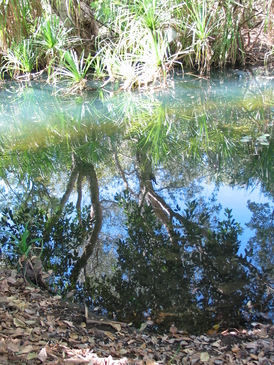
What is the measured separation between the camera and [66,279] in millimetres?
2348

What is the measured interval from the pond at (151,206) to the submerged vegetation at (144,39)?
1582mm

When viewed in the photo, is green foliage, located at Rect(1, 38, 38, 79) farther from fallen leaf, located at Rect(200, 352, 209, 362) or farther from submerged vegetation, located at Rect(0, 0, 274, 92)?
fallen leaf, located at Rect(200, 352, 209, 362)

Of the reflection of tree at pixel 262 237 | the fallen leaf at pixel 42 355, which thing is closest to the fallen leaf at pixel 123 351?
the fallen leaf at pixel 42 355

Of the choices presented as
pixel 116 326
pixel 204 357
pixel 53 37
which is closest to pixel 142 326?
pixel 116 326

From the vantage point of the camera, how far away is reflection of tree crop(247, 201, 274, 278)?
7.77ft

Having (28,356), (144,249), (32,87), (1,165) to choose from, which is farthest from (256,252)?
(32,87)

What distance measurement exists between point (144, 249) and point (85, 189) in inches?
41.6

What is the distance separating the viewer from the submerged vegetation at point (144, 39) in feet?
22.5

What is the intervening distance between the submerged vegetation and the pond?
1582mm

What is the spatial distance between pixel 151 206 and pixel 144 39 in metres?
4.77

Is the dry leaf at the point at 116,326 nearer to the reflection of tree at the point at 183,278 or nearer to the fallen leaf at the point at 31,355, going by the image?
the reflection of tree at the point at 183,278

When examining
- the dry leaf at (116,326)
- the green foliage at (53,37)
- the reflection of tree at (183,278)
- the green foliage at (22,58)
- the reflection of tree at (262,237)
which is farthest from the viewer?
the green foliage at (22,58)

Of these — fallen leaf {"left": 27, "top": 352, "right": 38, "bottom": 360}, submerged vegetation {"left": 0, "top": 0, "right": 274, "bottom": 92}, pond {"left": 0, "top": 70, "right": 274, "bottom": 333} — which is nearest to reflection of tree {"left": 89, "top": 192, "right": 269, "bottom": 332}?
pond {"left": 0, "top": 70, "right": 274, "bottom": 333}

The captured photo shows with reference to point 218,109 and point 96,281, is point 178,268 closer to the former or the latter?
point 96,281
